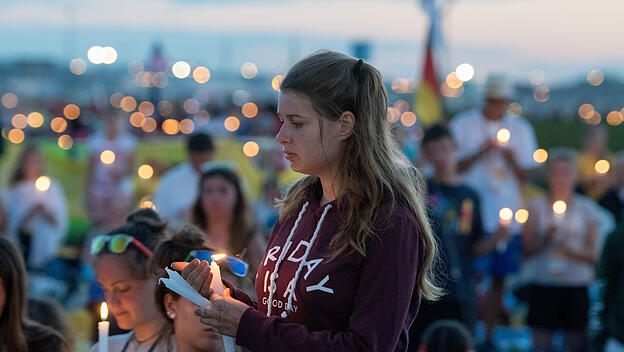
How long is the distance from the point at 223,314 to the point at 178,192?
537cm

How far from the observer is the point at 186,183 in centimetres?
761

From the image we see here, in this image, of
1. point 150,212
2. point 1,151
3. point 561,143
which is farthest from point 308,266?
point 561,143

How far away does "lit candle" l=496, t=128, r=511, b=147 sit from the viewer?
7.73m

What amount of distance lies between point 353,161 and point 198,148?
5202mm

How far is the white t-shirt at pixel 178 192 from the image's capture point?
7.47m

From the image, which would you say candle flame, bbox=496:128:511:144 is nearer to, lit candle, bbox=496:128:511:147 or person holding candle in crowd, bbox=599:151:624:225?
lit candle, bbox=496:128:511:147

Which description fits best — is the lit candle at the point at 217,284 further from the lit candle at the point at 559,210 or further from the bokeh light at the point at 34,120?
the bokeh light at the point at 34,120

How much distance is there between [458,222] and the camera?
6.42 metres

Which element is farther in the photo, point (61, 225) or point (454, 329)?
point (61, 225)

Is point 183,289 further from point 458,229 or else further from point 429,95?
point 429,95

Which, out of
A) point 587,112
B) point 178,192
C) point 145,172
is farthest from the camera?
point 587,112

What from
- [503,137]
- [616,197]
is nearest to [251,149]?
[616,197]

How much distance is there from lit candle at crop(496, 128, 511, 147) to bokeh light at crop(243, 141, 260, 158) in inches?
204

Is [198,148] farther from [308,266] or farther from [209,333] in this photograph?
[308,266]
